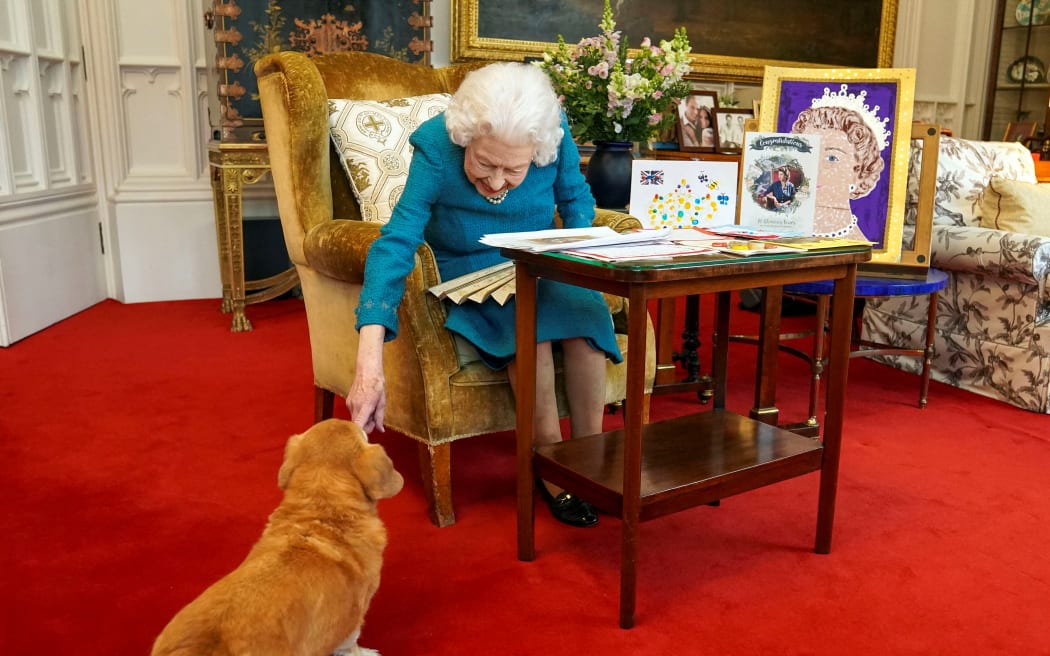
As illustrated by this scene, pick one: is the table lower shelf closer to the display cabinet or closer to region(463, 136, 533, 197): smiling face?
region(463, 136, 533, 197): smiling face

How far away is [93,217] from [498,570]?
3.61 m

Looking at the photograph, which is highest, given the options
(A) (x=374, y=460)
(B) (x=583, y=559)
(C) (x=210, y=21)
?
(C) (x=210, y=21)

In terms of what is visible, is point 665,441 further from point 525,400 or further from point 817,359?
point 817,359

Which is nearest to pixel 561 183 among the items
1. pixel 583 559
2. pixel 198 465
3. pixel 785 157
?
pixel 785 157

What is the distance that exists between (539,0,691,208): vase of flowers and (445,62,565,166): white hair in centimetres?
89

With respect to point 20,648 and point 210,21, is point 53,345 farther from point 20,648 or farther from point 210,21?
point 20,648

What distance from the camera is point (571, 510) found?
2.18 m

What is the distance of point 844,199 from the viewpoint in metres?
2.64

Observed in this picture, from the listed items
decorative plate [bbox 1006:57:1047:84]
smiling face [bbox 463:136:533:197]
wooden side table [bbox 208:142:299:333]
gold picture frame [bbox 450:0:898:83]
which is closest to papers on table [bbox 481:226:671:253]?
smiling face [bbox 463:136:533:197]

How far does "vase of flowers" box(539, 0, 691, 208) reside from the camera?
2.87 meters

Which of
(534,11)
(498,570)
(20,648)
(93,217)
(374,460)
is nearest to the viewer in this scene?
(374,460)

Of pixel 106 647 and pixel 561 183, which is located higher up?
pixel 561 183

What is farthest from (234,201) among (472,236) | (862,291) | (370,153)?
(862,291)

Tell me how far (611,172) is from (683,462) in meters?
1.35
